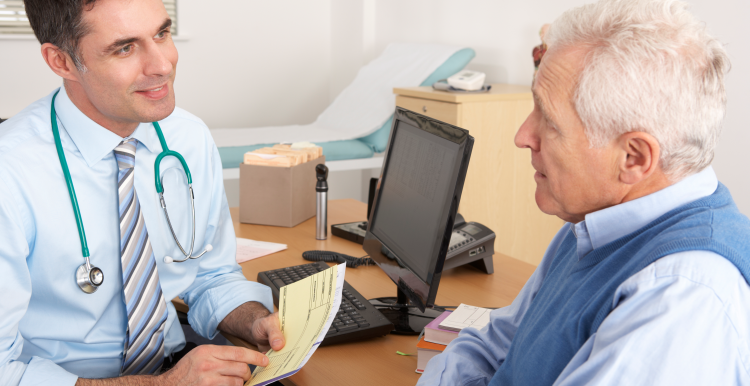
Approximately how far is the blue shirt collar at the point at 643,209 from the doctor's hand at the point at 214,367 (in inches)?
24.9

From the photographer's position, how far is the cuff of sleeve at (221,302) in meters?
1.38

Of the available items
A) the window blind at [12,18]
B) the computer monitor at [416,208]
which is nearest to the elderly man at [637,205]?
the computer monitor at [416,208]

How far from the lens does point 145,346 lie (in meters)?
1.26

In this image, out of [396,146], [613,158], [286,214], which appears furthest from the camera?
[286,214]

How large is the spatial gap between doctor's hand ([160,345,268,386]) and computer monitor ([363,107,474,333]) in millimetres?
340

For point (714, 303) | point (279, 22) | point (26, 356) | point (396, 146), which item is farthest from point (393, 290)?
point (279, 22)

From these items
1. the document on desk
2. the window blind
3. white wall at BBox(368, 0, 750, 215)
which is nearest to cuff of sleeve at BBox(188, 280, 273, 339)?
the document on desk

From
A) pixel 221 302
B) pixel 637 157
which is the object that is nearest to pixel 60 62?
pixel 221 302

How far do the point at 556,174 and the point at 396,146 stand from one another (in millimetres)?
642

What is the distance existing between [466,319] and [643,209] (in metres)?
0.53

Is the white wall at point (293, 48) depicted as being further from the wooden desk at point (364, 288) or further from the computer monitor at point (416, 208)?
the computer monitor at point (416, 208)

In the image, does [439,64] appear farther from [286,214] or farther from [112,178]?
[112,178]

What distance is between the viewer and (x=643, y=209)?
776 millimetres

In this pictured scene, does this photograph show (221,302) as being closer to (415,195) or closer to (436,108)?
(415,195)
